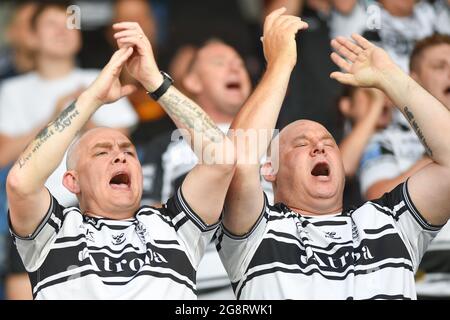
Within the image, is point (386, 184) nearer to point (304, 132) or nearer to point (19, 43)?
point (304, 132)

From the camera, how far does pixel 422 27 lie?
455 cm

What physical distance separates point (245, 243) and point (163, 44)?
1529 mm

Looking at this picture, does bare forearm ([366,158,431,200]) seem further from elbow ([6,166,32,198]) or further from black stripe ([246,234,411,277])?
elbow ([6,166,32,198])

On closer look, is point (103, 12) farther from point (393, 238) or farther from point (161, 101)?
point (393, 238)

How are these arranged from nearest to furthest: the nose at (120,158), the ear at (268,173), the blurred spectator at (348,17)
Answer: the nose at (120,158)
the ear at (268,173)
the blurred spectator at (348,17)

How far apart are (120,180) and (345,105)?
131cm

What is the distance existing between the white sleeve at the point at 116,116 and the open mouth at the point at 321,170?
3.59ft

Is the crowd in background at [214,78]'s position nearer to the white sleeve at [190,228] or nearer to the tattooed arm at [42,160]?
the white sleeve at [190,228]

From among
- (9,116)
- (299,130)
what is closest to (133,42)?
(299,130)

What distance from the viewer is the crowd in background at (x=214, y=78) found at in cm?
399

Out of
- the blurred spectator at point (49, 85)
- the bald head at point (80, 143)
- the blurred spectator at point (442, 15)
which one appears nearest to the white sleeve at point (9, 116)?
the blurred spectator at point (49, 85)

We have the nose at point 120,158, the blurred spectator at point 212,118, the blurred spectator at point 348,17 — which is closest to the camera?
the nose at point 120,158

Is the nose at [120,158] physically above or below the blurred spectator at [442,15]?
below

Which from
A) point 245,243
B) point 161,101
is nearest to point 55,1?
point 161,101
